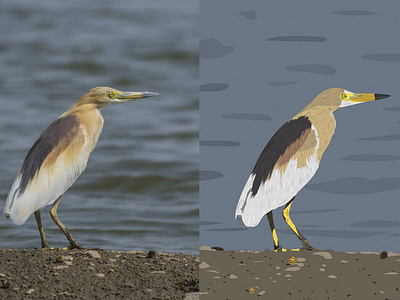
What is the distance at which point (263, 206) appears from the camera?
434cm

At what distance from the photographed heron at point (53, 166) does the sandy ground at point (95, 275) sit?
431 mm

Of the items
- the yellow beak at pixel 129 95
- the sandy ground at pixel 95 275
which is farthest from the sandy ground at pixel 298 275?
the yellow beak at pixel 129 95

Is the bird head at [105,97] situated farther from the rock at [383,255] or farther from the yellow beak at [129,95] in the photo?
the rock at [383,255]

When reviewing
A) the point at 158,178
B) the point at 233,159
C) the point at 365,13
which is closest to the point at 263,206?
the point at 233,159

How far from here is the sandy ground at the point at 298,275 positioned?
4.29m

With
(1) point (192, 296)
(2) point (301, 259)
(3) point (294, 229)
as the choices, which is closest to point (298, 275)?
(2) point (301, 259)

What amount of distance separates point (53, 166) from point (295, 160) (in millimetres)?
1847

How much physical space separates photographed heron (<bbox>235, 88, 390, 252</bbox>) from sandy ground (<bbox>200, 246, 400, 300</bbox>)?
10 cm

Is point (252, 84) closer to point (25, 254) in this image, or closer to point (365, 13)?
point (365, 13)

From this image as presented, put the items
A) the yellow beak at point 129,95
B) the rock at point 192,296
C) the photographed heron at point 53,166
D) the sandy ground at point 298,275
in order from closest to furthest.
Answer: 1. the sandy ground at point 298,275
2. the rock at point 192,296
3. the photographed heron at point 53,166
4. the yellow beak at point 129,95

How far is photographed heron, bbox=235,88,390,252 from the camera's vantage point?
14.1 ft

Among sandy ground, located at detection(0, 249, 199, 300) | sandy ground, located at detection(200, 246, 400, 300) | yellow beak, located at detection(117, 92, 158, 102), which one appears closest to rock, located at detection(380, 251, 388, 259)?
sandy ground, located at detection(200, 246, 400, 300)

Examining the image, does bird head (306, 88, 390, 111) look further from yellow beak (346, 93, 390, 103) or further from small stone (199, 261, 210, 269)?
small stone (199, 261, 210, 269)

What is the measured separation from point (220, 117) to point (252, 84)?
0.24 meters
